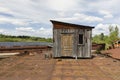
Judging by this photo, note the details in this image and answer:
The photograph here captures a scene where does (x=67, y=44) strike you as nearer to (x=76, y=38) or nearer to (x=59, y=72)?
(x=76, y=38)

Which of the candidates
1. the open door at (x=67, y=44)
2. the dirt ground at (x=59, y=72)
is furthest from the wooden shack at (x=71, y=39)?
the dirt ground at (x=59, y=72)

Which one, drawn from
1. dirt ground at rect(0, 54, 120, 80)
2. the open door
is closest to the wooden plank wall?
the open door

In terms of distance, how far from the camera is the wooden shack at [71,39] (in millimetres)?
16469

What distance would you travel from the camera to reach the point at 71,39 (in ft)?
54.3

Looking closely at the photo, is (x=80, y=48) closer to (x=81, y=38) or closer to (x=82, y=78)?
(x=81, y=38)

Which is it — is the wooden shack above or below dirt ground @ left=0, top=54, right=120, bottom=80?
above

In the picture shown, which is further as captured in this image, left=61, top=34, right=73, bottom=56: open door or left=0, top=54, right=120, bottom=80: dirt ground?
left=61, top=34, right=73, bottom=56: open door

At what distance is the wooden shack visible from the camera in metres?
16.5

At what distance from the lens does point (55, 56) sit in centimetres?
1677

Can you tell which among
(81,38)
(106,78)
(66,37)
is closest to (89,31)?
(81,38)

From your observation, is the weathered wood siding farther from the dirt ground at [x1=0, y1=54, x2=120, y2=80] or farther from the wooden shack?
the dirt ground at [x1=0, y1=54, x2=120, y2=80]

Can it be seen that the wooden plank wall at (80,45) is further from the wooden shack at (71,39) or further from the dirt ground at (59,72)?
the dirt ground at (59,72)

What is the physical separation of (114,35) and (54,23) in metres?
32.1

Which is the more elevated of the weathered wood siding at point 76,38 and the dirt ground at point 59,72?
the weathered wood siding at point 76,38
